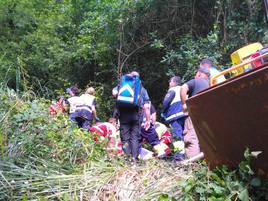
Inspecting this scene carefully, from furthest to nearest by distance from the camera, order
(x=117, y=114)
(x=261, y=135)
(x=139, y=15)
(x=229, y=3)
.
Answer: (x=139, y=15) → (x=229, y=3) → (x=117, y=114) → (x=261, y=135)

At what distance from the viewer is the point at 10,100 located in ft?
20.0

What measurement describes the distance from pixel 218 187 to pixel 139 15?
33.7 feet

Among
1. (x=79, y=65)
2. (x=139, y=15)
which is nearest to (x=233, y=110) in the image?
(x=139, y=15)

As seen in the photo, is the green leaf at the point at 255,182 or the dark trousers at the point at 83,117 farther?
the dark trousers at the point at 83,117

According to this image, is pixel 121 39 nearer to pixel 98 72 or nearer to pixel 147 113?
pixel 98 72

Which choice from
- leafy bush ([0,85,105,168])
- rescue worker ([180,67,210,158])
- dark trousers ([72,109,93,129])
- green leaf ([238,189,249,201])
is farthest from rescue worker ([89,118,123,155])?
green leaf ([238,189,249,201])

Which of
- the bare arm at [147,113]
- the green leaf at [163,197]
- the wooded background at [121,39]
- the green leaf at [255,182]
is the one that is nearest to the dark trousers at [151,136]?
the bare arm at [147,113]

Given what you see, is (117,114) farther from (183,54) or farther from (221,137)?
(183,54)

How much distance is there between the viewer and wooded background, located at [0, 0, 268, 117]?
11500mm

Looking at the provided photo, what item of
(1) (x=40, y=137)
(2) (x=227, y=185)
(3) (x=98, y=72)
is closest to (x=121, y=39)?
(3) (x=98, y=72)

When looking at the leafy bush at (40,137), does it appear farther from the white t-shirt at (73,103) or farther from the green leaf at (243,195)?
the white t-shirt at (73,103)

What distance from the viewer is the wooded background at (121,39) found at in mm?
11500

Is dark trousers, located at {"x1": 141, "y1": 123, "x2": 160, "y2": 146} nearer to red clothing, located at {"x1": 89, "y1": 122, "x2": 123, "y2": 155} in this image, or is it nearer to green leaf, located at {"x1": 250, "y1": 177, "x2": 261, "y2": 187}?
red clothing, located at {"x1": 89, "y1": 122, "x2": 123, "y2": 155}

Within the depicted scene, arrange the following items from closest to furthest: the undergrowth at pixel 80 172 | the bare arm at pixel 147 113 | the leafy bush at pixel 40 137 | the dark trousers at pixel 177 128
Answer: the undergrowth at pixel 80 172, the leafy bush at pixel 40 137, the dark trousers at pixel 177 128, the bare arm at pixel 147 113
